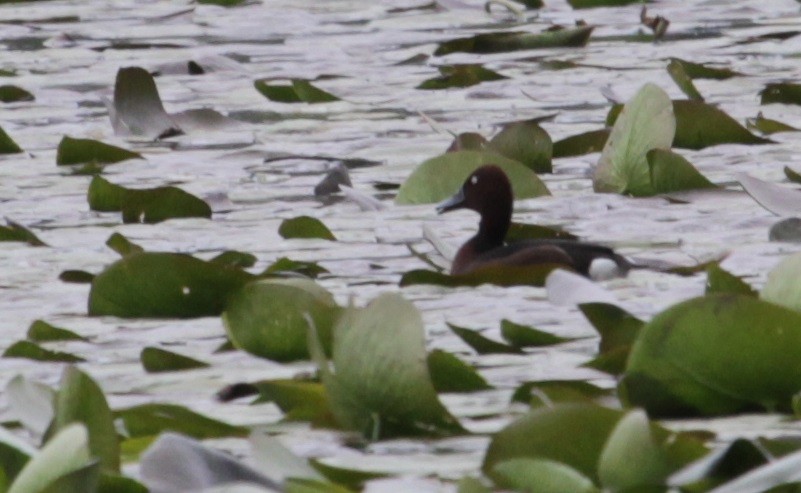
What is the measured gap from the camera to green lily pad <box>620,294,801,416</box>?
2969 millimetres

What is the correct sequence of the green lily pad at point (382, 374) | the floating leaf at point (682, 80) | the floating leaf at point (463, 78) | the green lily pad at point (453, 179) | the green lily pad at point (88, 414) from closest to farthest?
the green lily pad at point (88, 414) → the green lily pad at point (382, 374) → the green lily pad at point (453, 179) → the floating leaf at point (682, 80) → the floating leaf at point (463, 78)

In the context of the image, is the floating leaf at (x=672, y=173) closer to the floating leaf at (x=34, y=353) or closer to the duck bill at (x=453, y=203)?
the duck bill at (x=453, y=203)

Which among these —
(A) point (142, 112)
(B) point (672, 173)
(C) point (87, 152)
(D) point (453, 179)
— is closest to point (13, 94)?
(A) point (142, 112)

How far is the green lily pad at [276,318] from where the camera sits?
3543 mm

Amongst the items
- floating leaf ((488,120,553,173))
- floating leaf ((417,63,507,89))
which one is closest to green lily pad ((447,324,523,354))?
floating leaf ((488,120,553,173))

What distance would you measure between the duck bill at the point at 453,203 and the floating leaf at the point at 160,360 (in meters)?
1.75

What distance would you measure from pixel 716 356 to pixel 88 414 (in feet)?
3.03

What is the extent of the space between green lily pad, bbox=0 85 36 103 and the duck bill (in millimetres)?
2852

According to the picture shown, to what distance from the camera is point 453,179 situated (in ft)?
18.1

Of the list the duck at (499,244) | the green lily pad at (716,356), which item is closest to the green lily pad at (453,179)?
the duck at (499,244)

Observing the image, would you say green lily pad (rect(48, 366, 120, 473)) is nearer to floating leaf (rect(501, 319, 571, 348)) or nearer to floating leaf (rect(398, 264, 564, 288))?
floating leaf (rect(501, 319, 571, 348))

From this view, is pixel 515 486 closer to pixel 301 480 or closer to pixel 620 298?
pixel 301 480

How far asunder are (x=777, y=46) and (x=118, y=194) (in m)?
3.77

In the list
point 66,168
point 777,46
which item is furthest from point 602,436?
point 777,46
